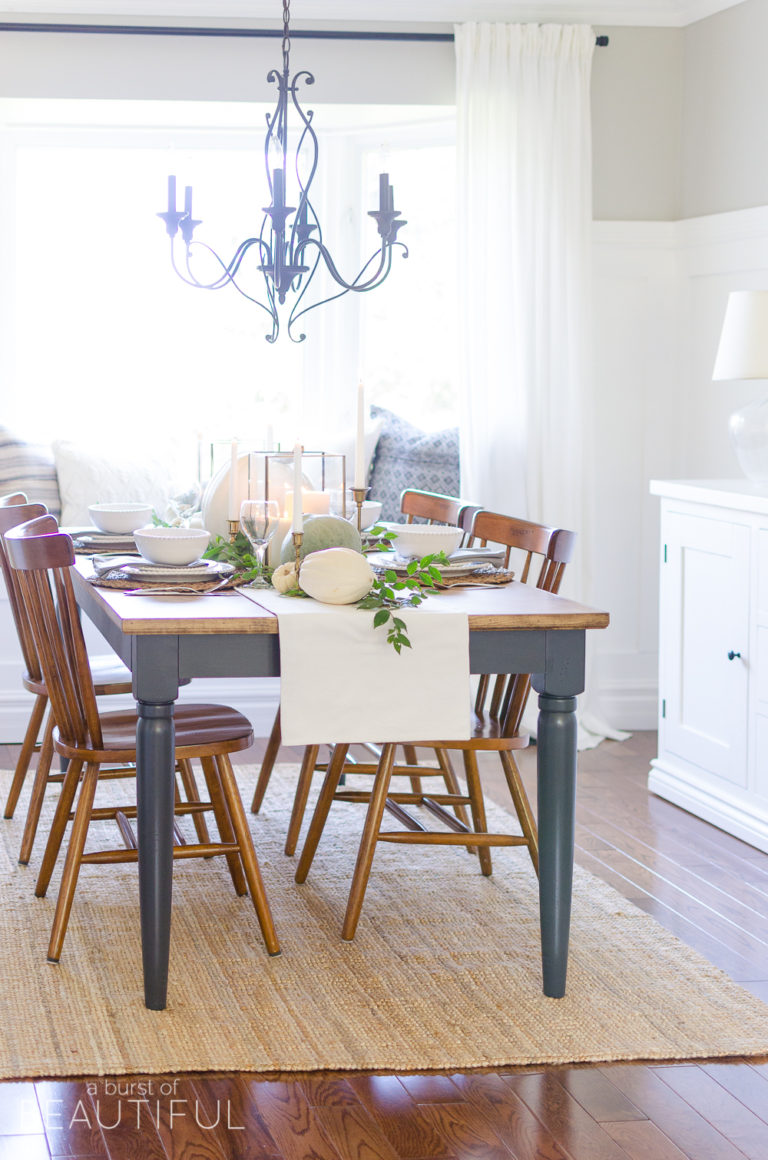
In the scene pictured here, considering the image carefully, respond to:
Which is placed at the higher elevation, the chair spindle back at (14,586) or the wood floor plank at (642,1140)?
the chair spindle back at (14,586)

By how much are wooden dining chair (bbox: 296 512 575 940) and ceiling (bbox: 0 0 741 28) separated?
2210 mm

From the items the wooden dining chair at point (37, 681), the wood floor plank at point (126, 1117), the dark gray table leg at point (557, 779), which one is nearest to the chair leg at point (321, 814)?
the wooden dining chair at point (37, 681)

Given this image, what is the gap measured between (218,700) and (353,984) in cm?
228

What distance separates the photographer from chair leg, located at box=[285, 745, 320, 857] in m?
3.18

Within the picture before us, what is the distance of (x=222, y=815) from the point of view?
2.87 metres

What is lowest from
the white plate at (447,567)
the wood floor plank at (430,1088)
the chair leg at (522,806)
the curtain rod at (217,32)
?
the wood floor plank at (430,1088)

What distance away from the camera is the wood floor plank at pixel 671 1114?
1951 mm

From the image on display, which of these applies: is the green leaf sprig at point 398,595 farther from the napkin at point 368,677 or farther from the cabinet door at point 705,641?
the cabinet door at point 705,641

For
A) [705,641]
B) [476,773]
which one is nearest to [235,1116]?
[476,773]

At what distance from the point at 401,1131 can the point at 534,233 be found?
329cm

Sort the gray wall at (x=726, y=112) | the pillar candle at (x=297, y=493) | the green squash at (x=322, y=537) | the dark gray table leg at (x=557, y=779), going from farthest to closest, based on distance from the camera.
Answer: the gray wall at (x=726, y=112) → the green squash at (x=322, y=537) → the pillar candle at (x=297, y=493) → the dark gray table leg at (x=557, y=779)

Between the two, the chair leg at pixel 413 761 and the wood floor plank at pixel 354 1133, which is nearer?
the wood floor plank at pixel 354 1133

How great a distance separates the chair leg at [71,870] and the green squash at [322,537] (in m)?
0.58

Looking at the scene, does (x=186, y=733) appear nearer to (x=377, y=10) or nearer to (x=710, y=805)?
(x=710, y=805)
